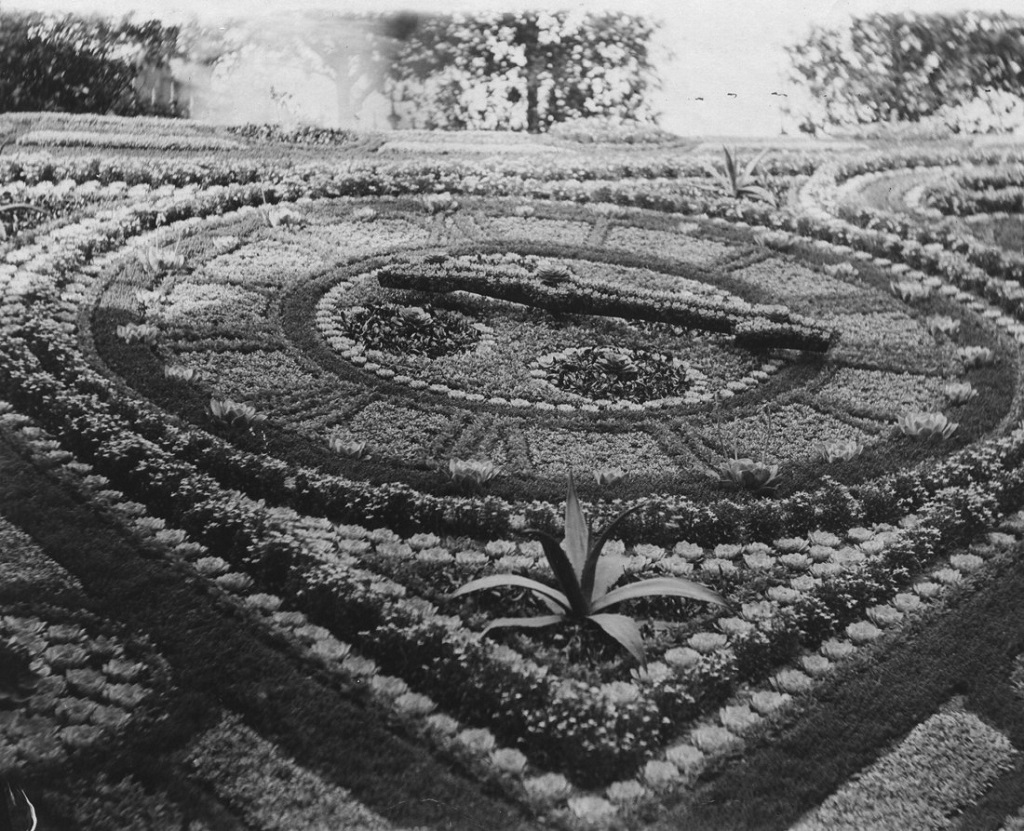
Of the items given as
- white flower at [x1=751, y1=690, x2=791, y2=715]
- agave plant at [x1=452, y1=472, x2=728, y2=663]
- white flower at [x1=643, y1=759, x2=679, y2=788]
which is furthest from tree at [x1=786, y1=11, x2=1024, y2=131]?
white flower at [x1=643, y1=759, x2=679, y2=788]

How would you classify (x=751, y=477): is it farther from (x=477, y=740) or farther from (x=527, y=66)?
(x=527, y=66)

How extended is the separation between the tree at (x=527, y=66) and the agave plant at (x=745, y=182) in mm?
408

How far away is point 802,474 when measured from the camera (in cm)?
247

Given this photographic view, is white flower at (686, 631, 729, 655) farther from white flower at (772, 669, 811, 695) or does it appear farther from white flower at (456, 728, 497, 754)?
white flower at (456, 728, 497, 754)

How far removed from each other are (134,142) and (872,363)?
2512 mm

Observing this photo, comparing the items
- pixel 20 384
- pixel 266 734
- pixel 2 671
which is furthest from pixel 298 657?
pixel 20 384

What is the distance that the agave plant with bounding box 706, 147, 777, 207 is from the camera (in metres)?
3.69

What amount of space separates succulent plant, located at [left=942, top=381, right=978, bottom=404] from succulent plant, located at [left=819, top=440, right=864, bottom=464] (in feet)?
1.25

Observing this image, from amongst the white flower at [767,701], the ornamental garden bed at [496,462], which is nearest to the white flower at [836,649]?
the ornamental garden bed at [496,462]

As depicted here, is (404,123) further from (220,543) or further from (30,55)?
(220,543)

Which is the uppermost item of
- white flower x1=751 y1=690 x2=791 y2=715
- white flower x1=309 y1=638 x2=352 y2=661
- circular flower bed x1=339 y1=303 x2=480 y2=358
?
circular flower bed x1=339 y1=303 x2=480 y2=358

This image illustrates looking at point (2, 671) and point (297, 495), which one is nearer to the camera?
point (2, 671)

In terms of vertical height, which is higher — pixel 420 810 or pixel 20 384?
pixel 20 384

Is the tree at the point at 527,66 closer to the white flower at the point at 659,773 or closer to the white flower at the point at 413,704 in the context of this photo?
the white flower at the point at 413,704
